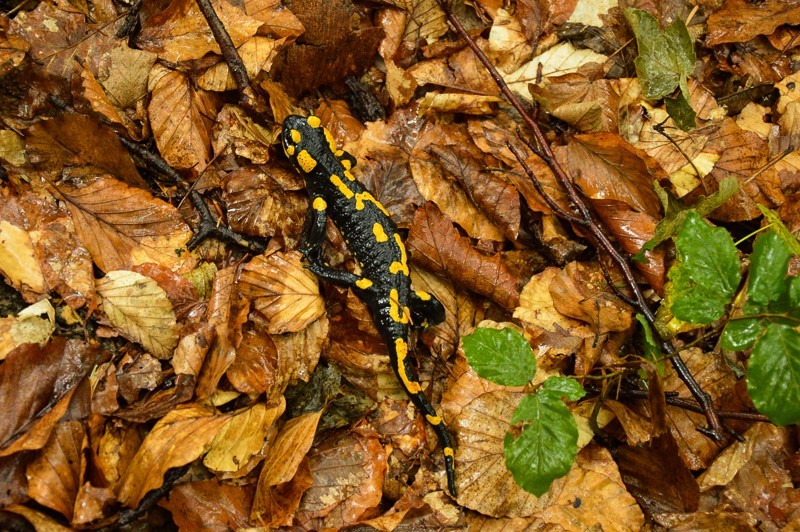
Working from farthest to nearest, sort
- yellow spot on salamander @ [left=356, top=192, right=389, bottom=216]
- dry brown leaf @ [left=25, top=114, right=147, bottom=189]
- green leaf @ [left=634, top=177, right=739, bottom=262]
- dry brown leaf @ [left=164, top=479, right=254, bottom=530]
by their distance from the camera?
yellow spot on salamander @ [left=356, top=192, right=389, bottom=216] < green leaf @ [left=634, top=177, right=739, bottom=262] < dry brown leaf @ [left=25, top=114, right=147, bottom=189] < dry brown leaf @ [left=164, top=479, right=254, bottom=530]

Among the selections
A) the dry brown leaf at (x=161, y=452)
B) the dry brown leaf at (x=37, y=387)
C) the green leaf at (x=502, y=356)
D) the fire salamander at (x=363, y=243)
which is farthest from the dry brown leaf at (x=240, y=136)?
the green leaf at (x=502, y=356)

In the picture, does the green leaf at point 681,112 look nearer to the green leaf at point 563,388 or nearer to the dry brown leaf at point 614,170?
the dry brown leaf at point 614,170

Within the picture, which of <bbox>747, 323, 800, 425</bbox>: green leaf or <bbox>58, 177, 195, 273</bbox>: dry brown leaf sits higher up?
<bbox>58, 177, 195, 273</bbox>: dry brown leaf

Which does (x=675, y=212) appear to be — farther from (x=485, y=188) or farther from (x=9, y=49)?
(x=9, y=49)

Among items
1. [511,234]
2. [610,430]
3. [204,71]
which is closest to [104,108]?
[204,71]

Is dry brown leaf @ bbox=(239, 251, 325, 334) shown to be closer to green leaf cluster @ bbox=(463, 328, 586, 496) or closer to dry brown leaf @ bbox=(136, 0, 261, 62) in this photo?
green leaf cluster @ bbox=(463, 328, 586, 496)

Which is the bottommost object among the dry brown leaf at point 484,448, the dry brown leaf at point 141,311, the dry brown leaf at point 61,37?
the dry brown leaf at point 484,448

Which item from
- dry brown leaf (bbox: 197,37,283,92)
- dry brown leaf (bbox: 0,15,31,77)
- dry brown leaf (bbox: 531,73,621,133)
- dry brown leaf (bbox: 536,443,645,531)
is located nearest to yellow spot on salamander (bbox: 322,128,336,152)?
dry brown leaf (bbox: 197,37,283,92)

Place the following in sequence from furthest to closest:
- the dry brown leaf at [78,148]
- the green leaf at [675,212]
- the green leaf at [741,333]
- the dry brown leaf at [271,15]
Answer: the dry brown leaf at [271,15] < the green leaf at [675,212] < the dry brown leaf at [78,148] < the green leaf at [741,333]
